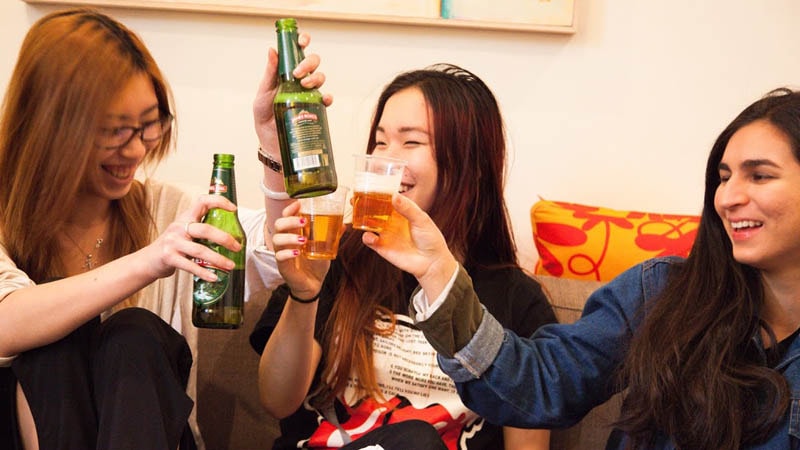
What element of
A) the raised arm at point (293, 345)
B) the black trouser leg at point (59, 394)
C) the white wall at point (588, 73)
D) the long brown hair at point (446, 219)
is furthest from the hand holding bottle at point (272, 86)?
the white wall at point (588, 73)

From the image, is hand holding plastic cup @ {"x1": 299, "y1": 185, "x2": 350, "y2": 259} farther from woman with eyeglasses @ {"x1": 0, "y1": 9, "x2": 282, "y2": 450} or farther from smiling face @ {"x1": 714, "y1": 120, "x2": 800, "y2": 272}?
smiling face @ {"x1": 714, "y1": 120, "x2": 800, "y2": 272}

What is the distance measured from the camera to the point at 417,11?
7.43 feet

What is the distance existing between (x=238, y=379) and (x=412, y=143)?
710 millimetres

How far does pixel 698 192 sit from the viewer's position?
7.66ft

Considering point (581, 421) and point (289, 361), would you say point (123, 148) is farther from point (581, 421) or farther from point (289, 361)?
point (581, 421)

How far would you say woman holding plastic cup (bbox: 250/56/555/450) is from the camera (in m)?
1.65

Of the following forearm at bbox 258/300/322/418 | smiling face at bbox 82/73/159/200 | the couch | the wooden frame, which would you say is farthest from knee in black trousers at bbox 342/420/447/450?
the wooden frame

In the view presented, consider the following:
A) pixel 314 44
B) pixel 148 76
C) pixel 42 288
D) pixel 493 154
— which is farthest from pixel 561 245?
pixel 42 288

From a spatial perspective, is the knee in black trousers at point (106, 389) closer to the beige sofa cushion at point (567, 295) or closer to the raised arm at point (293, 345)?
the raised arm at point (293, 345)

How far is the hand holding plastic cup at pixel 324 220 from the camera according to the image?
1.36 metres

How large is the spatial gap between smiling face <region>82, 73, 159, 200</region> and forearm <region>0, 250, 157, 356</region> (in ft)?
0.95

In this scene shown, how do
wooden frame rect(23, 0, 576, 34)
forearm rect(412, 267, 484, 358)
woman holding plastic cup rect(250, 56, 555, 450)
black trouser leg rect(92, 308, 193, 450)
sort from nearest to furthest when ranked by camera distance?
forearm rect(412, 267, 484, 358) < black trouser leg rect(92, 308, 193, 450) < woman holding plastic cup rect(250, 56, 555, 450) < wooden frame rect(23, 0, 576, 34)

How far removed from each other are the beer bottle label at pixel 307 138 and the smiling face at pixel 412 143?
0.41 meters

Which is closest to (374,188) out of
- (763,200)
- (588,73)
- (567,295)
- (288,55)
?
(288,55)
